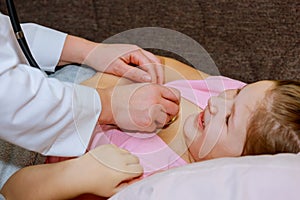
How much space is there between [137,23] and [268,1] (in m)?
0.43

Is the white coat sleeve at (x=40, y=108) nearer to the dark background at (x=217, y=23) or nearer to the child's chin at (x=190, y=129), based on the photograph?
the child's chin at (x=190, y=129)

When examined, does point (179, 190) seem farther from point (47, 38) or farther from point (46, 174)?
point (47, 38)

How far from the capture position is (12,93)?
0.98 metres

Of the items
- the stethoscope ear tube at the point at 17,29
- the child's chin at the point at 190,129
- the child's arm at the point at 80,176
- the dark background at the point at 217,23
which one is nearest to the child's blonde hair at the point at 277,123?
the child's chin at the point at 190,129

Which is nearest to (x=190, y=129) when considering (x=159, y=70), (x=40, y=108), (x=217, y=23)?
(x=159, y=70)

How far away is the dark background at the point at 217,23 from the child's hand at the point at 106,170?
0.68 meters

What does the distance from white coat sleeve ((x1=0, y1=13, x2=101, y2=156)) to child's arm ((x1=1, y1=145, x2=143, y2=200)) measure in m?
0.05

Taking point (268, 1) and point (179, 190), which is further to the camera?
point (268, 1)

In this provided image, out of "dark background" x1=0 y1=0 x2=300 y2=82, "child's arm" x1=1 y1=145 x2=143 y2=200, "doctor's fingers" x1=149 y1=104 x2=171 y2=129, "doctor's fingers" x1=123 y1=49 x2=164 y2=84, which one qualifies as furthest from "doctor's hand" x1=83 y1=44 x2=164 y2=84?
"dark background" x1=0 y1=0 x2=300 y2=82

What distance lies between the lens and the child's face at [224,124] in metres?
1.10

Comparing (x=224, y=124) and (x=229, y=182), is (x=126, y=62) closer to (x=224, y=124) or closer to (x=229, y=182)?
(x=224, y=124)

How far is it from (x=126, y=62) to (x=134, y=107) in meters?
0.17

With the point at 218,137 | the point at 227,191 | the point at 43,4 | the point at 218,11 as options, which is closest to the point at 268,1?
the point at 218,11

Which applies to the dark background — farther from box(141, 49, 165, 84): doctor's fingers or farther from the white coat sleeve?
the white coat sleeve
